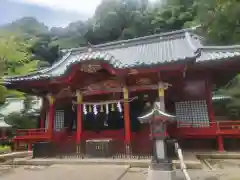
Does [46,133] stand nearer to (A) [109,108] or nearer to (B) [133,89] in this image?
(A) [109,108]

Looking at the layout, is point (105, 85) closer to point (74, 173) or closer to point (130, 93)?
point (130, 93)

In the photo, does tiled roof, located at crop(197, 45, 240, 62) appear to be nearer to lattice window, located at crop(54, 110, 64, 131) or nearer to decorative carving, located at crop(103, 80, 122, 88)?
decorative carving, located at crop(103, 80, 122, 88)

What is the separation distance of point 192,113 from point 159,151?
5924 mm

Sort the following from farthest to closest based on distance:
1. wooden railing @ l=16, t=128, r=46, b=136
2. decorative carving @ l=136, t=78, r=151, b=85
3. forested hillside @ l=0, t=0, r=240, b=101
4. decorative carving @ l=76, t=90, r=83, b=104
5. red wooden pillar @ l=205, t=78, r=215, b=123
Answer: forested hillside @ l=0, t=0, r=240, b=101
wooden railing @ l=16, t=128, r=46, b=136
decorative carving @ l=76, t=90, r=83, b=104
red wooden pillar @ l=205, t=78, r=215, b=123
decorative carving @ l=136, t=78, r=151, b=85

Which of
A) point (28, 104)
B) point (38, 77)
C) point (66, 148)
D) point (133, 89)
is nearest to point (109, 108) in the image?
point (133, 89)

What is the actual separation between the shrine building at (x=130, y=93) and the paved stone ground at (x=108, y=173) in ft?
6.12

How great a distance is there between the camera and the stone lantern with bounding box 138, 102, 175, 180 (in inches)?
201

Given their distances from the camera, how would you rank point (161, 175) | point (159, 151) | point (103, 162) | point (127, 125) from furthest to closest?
point (127, 125) → point (103, 162) → point (159, 151) → point (161, 175)

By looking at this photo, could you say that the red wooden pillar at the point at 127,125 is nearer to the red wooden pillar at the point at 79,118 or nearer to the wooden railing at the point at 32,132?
the red wooden pillar at the point at 79,118

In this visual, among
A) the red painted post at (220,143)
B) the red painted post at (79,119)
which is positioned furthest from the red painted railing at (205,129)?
the red painted post at (79,119)

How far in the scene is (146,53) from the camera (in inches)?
532

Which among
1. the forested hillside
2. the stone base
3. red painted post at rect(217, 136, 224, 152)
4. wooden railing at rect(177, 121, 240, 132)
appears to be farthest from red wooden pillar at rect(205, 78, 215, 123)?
the forested hillside

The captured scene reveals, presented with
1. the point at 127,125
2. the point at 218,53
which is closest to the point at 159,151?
the point at 127,125

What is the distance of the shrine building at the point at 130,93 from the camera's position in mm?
9672
